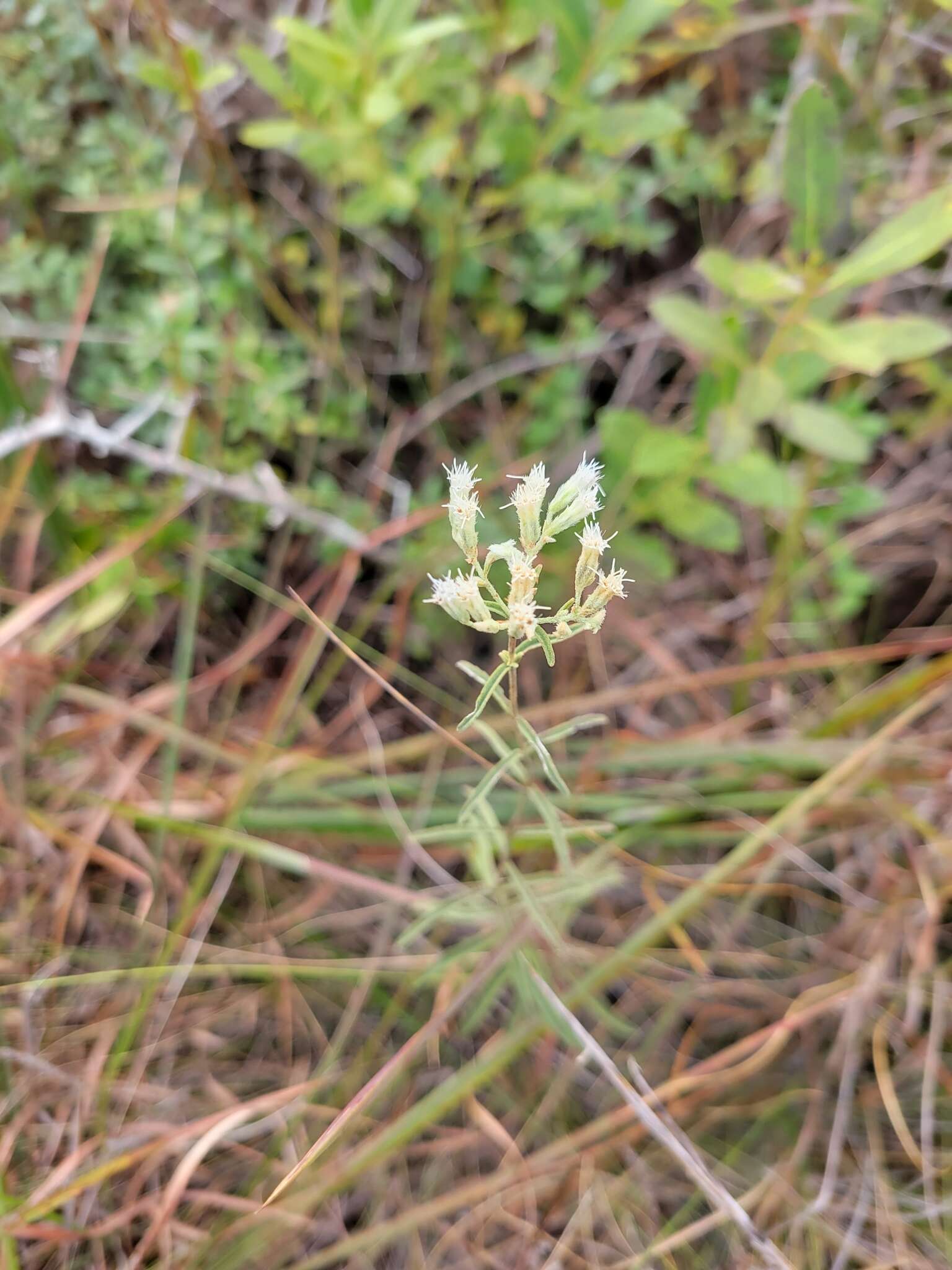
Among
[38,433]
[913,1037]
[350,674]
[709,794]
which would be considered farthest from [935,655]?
[38,433]

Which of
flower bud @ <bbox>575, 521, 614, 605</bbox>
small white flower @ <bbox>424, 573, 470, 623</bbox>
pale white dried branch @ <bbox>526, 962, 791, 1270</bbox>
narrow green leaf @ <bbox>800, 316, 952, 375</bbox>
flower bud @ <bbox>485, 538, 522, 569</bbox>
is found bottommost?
pale white dried branch @ <bbox>526, 962, 791, 1270</bbox>

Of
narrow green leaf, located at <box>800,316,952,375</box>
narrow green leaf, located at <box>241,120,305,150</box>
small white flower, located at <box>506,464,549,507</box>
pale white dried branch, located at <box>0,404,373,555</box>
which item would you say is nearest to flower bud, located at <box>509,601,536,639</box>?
small white flower, located at <box>506,464,549,507</box>

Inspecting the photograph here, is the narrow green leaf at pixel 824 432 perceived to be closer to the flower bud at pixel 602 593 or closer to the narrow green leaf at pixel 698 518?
the narrow green leaf at pixel 698 518

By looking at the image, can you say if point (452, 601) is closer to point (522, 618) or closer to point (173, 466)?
point (522, 618)

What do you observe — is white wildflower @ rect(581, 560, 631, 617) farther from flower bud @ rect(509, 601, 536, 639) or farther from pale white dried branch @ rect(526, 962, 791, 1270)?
pale white dried branch @ rect(526, 962, 791, 1270)

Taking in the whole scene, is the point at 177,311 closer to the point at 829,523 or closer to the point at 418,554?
the point at 418,554

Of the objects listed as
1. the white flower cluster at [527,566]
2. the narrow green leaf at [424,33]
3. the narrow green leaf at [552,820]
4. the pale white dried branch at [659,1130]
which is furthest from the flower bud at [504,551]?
the narrow green leaf at [424,33]
